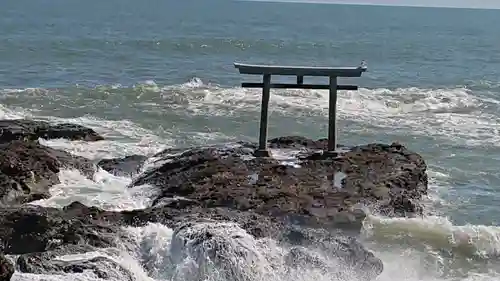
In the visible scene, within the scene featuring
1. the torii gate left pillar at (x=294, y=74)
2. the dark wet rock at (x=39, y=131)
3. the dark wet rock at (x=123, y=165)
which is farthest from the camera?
the dark wet rock at (x=39, y=131)

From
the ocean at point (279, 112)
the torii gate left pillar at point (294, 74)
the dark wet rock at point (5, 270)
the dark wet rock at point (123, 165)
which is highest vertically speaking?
the torii gate left pillar at point (294, 74)

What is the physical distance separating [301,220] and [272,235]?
2.51 feet

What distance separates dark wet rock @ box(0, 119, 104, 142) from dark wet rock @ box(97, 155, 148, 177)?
7.13ft

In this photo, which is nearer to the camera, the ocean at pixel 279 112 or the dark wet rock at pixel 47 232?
the dark wet rock at pixel 47 232

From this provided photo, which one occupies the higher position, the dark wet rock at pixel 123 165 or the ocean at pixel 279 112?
the dark wet rock at pixel 123 165

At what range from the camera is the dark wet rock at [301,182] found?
12211mm

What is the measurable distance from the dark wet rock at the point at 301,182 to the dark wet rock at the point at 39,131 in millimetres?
3707

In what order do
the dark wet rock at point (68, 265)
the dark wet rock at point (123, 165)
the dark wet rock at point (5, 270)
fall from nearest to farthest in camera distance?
1. the dark wet rock at point (5, 270)
2. the dark wet rock at point (68, 265)
3. the dark wet rock at point (123, 165)

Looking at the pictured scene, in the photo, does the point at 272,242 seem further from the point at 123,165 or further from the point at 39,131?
the point at 39,131

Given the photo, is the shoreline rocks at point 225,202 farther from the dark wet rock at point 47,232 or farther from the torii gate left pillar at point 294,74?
the torii gate left pillar at point 294,74

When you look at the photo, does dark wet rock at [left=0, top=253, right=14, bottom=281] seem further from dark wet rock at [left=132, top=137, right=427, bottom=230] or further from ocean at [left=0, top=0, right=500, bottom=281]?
dark wet rock at [left=132, top=137, right=427, bottom=230]

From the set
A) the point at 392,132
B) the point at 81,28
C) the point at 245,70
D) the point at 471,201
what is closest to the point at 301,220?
the point at 245,70

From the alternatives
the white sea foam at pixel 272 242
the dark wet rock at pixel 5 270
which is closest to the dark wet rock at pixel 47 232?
the white sea foam at pixel 272 242

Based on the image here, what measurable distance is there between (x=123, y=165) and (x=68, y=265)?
648cm
